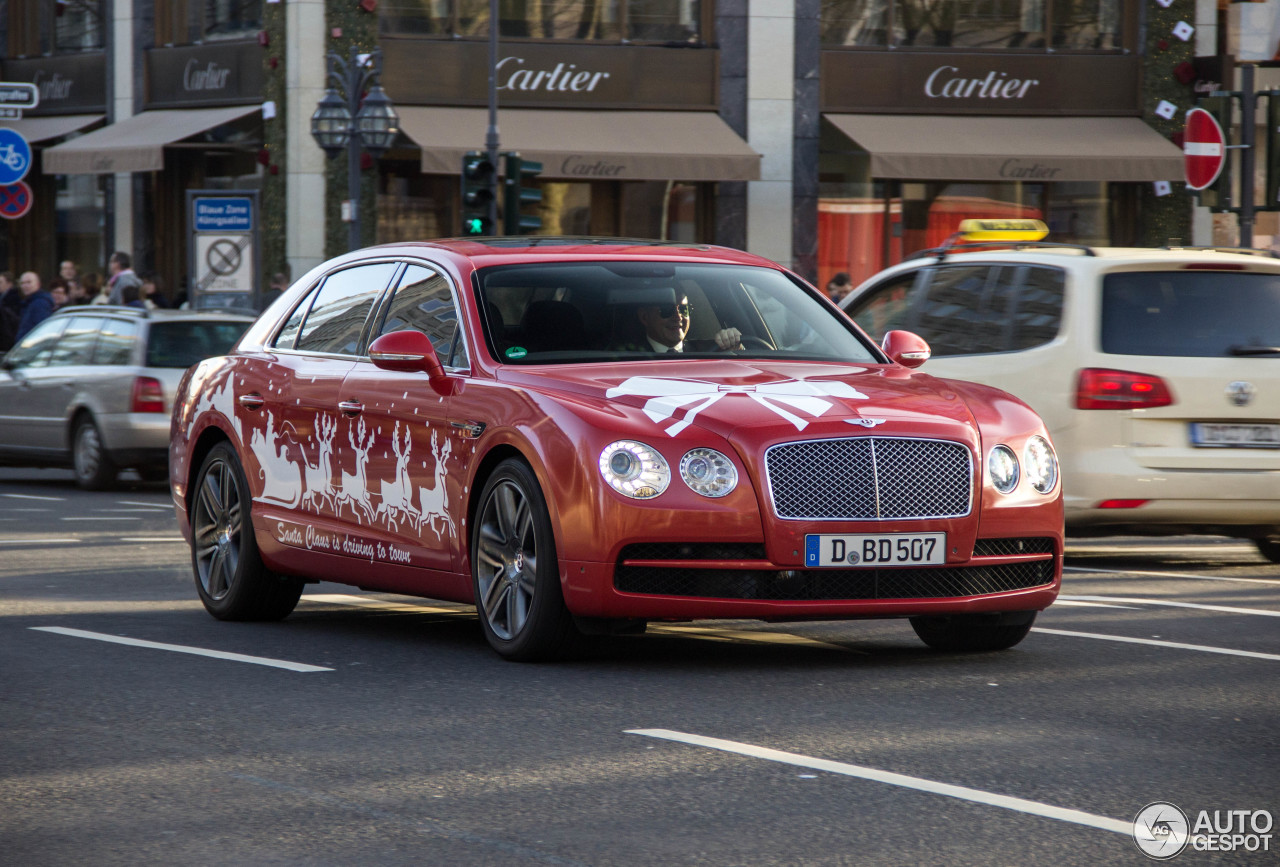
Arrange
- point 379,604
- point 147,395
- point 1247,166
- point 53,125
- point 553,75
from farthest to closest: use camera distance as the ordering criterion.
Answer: point 53,125 < point 553,75 < point 147,395 < point 1247,166 < point 379,604

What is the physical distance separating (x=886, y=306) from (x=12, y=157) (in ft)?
48.4

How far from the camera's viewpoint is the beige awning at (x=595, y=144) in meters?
29.2

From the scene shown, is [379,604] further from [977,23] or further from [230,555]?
[977,23]

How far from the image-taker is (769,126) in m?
30.9

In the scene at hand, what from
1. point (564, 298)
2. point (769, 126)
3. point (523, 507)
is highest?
Result: point (769, 126)

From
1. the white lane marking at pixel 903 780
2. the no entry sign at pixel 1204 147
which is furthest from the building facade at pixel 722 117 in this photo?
the white lane marking at pixel 903 780

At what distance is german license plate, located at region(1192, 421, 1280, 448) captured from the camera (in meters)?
10.9

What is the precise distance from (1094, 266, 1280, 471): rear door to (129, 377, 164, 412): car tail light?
9.68 m

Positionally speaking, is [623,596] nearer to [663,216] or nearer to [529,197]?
[529,197]

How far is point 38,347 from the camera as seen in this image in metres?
19.7

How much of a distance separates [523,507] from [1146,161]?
81.1 feet

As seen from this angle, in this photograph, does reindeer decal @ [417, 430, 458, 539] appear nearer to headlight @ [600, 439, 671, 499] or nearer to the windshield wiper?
headlight @ [600, 439, 671, 499]

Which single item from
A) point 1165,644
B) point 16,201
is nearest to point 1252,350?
point 1165,644

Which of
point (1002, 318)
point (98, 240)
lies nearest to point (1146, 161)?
point (98, 240)
